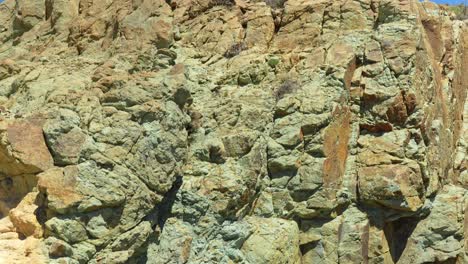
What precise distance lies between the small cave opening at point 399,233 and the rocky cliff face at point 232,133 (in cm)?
4

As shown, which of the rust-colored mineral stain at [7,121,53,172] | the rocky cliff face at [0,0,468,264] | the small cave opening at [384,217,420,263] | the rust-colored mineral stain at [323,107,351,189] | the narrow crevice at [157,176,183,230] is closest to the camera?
the rust-colored mineral stain at [7,121,53,172]

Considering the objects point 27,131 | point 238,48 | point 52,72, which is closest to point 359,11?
point 238,48

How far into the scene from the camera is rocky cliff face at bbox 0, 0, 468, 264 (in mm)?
8711

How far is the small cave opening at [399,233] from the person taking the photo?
11609mm

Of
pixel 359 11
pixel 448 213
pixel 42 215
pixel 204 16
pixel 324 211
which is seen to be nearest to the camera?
pixel 42 215

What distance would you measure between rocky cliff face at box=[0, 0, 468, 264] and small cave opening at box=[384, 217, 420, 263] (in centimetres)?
4

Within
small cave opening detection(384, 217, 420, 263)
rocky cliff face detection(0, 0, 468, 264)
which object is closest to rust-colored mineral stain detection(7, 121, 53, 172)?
rocky cliff face detection(0, 0, 468, 264)

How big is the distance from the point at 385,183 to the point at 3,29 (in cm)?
947

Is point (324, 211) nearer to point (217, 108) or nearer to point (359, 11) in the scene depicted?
point (217, 108)

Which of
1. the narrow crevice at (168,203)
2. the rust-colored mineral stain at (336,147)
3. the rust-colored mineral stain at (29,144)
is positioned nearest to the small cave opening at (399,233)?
the rust-colored mineral stain at (336,147)

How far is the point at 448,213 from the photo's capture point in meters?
11.7

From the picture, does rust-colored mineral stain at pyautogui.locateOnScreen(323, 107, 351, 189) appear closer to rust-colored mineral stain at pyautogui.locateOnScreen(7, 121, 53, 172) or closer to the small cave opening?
the small cave opening

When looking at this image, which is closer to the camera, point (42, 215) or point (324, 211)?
point (42, 215)

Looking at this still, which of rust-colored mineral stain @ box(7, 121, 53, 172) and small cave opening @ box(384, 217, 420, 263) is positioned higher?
rust-colored mineral stain @ box(7, 121, 53, 172)
